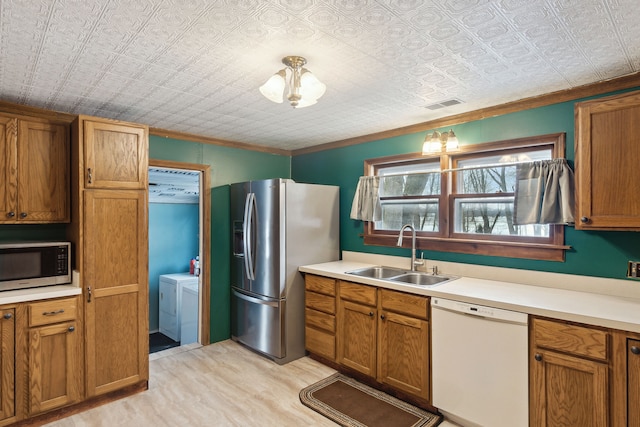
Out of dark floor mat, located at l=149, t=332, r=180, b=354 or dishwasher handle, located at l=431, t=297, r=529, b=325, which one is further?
dark floor mat, located at l=149, t=332, r=180, b=354

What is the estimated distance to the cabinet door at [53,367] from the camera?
2393 mm

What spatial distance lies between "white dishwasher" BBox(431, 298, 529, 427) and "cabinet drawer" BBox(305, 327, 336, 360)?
3.42 feet

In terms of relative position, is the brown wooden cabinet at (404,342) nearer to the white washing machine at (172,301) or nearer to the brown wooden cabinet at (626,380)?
the brown wooden cabinet at (626,380)

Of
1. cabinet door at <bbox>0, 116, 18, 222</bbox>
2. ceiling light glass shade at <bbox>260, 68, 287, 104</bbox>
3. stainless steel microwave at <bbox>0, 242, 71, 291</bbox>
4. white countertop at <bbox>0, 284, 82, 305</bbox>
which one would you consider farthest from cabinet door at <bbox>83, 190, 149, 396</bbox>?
ceiling light glass shade at <bbox>260, 68, 287, 104</bbox>

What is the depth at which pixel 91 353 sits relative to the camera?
2.61 m

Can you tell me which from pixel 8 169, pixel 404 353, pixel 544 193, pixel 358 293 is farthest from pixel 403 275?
pixel 8 169

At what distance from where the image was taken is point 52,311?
8.09 feet

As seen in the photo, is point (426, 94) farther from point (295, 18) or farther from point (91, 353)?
point (91, 353)

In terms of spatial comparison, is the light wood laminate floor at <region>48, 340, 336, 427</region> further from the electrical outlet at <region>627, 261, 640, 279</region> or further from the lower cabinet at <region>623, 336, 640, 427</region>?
the electrical outlet at <region>627, 261, 640, 279</region>

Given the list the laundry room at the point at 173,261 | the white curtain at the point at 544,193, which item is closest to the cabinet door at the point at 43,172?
the laundry room at the point at 173,261

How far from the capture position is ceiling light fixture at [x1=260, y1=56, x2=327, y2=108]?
75.8 inches

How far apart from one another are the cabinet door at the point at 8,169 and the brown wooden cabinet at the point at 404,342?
2.85 meters

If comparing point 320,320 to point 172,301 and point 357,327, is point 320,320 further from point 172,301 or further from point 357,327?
point 172,301

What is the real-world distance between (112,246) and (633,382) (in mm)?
3377
